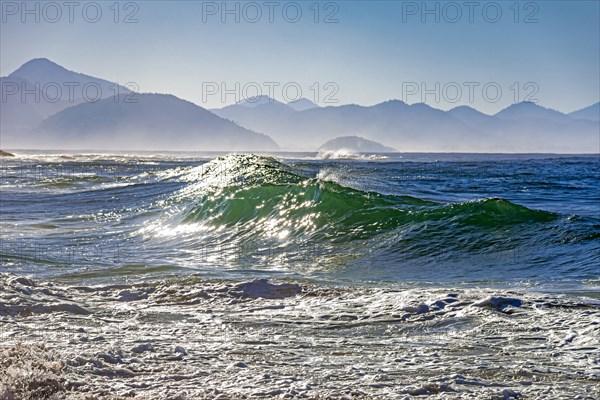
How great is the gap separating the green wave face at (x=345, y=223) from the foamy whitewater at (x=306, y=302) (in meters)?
0.06

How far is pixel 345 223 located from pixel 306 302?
7.06 metres

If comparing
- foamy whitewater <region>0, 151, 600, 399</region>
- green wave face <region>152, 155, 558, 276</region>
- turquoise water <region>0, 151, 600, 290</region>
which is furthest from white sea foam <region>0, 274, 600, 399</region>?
green wave face <region>152, 155, 558, 276</region>

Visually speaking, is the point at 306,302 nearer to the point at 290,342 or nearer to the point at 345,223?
the point at 290,342

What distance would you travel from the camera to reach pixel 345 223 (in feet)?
47.9

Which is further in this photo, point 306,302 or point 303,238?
point 303,238

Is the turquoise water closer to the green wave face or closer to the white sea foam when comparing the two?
the green wave face

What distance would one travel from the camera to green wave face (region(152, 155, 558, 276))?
12.4 meters

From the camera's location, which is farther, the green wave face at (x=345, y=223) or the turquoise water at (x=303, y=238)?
the green wave face at (x=345, y=223)

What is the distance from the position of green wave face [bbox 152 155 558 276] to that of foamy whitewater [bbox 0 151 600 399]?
0.06m

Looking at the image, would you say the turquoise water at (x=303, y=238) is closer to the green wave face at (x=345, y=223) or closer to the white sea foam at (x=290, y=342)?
the green wave face at (x=345, y=223)

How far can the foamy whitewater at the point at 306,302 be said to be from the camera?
15.5ft

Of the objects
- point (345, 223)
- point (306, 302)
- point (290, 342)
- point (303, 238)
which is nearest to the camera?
point (290, 342)

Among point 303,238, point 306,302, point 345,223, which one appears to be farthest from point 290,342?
point 345,223

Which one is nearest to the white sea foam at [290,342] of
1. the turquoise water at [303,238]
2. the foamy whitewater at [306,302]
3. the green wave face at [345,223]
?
the foamy whitewater at [306,302]
